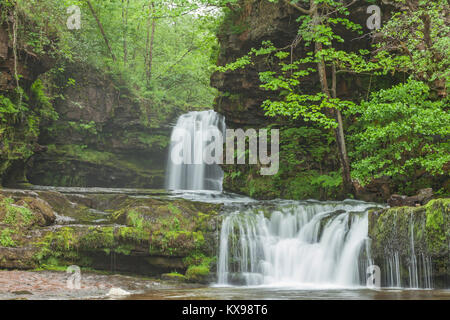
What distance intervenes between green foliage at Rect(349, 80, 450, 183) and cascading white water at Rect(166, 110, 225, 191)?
938 cm

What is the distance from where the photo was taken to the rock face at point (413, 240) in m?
7.45

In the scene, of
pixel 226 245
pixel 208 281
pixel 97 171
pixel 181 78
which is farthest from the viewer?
pixel 181 78

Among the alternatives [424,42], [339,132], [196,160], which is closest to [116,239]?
[339,132]

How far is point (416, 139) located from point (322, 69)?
3.69 metres

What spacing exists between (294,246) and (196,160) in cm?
1108

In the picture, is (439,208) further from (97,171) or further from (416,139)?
(97,171)

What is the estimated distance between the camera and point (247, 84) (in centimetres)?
1555

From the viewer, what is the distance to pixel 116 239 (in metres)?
9.62

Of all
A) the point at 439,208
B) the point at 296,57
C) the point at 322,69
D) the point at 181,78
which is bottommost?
the point at 439,208

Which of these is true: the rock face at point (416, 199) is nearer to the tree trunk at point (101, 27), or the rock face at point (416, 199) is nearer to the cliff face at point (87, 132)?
the cliff face at point (87, 132)

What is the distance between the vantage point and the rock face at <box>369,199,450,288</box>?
745 cm

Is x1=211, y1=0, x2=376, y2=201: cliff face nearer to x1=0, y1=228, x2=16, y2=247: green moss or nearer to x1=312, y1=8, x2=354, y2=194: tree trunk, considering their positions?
x1=312, y1=8, x2=354, y2=194: tree trunk

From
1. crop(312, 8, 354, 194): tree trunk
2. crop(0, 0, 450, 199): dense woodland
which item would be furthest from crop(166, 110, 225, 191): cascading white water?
crop(312, 8, 354, 194): tree trunk
